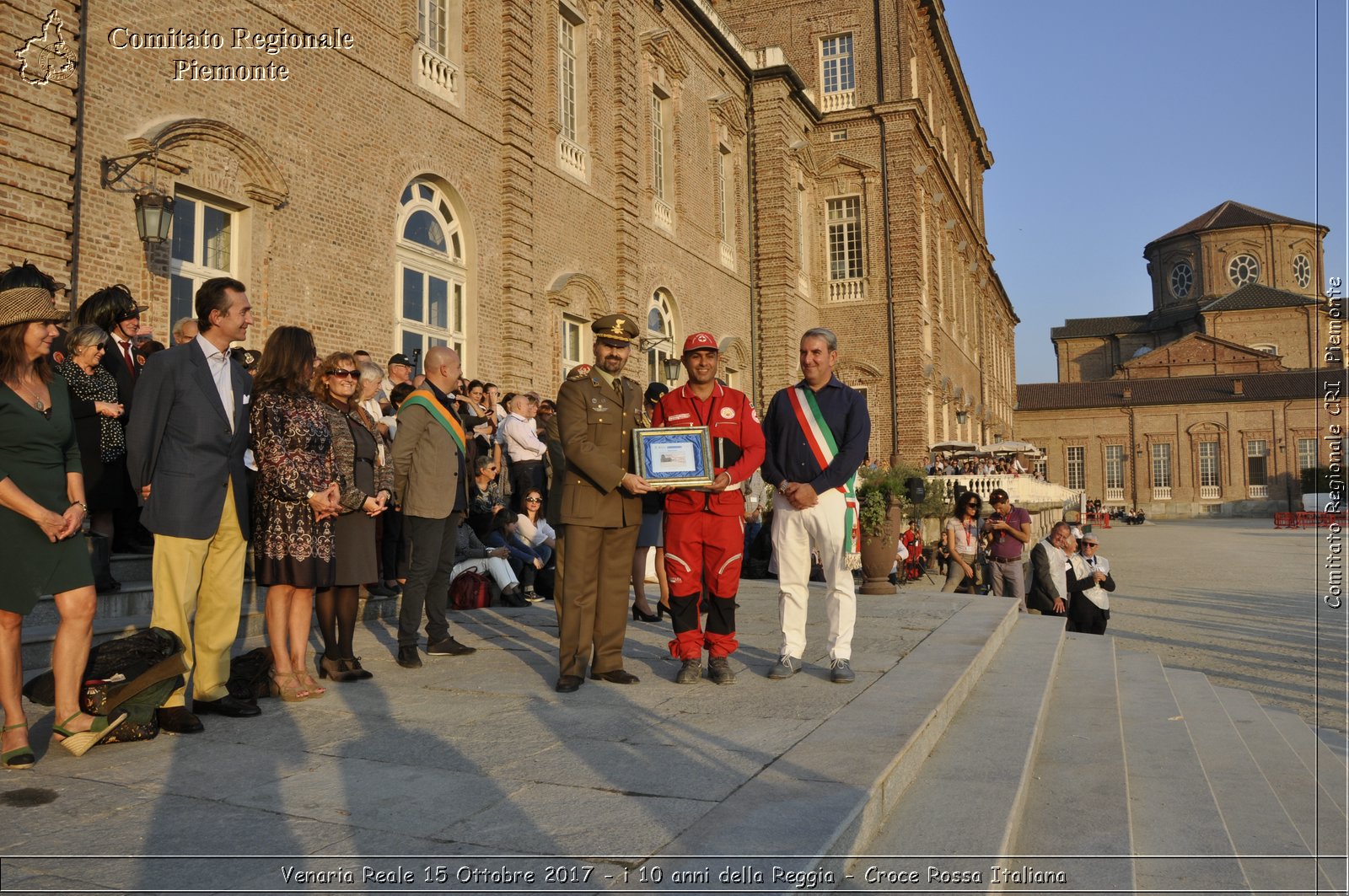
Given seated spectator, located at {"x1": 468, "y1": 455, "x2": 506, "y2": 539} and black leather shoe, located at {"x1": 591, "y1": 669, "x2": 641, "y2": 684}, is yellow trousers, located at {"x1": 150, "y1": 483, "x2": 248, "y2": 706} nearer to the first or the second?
black leather shoe, located at {"x1": 591, "y1": 669, "x2": 641, "y2": 684}

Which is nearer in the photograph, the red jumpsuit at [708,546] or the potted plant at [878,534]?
the red jumpsuit at [708,546]

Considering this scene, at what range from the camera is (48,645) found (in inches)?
220

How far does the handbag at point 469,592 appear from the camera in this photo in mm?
9180

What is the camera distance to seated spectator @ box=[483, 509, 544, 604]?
10.0 meters

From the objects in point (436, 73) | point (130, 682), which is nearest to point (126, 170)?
point (436, 73)

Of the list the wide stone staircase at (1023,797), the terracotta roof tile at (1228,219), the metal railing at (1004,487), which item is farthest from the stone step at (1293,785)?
the terracotta roof tile at (1228,219)

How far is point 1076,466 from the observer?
70.4m

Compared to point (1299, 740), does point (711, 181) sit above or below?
above

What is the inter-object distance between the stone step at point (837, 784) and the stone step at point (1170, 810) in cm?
94

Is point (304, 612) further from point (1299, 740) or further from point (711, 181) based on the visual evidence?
point (711, 181)

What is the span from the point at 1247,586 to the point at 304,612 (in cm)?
2039

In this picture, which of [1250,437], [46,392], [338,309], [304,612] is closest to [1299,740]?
[304,612]

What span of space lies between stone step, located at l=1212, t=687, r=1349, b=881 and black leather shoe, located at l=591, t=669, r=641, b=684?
10.7 ft

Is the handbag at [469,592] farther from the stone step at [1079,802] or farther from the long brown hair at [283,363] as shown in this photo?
the stone step at [1079,802]
